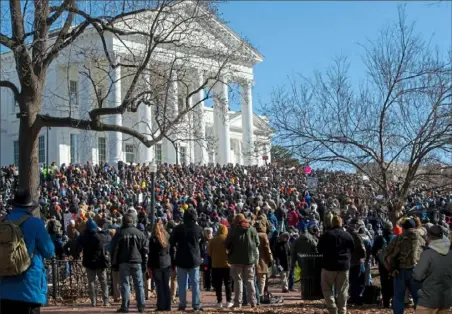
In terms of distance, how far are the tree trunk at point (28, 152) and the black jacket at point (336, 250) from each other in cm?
637

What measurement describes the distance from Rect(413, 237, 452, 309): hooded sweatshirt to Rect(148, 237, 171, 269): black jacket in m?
5.06

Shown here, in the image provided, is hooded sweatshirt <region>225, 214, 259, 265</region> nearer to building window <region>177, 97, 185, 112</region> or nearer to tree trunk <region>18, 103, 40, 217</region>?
tree trunk <region>18, 103, 40, 217</region>

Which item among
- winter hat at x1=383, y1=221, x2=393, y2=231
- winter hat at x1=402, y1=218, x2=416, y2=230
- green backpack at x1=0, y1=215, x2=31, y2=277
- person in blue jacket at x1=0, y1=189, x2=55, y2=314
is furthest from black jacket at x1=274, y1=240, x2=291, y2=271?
green backpack at x1=0, y1=215, x2=31, y2=277

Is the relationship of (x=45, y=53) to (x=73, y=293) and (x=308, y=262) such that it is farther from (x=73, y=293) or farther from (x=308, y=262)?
(x=308, y=262)

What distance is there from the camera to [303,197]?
96.0ft

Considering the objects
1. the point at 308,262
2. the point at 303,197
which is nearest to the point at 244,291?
the point at 308,262

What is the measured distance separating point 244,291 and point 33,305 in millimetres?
7209

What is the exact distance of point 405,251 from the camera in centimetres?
1022

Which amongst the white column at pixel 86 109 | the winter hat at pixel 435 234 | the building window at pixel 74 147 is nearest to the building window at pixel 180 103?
the white column at pixel 86 109

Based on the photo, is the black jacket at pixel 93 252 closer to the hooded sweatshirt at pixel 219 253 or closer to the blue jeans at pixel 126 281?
the blue jeans at pixel 126 281

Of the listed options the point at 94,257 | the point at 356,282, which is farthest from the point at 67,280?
the point at 356,282

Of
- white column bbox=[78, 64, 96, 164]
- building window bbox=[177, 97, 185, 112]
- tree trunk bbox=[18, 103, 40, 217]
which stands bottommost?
tree trunk bbox=[18, 103, 40, 217]

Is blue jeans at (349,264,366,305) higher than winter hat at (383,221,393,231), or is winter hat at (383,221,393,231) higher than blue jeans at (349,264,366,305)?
winter hat at (383,221,393,231)

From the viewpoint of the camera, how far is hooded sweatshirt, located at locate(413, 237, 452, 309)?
25.4 ft
